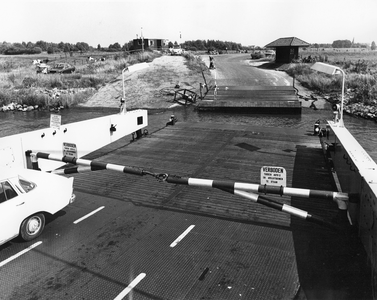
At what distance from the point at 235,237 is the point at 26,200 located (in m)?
3.95

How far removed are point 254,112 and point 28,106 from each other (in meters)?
19.1

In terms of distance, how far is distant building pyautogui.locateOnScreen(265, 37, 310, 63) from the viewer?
42594 mm

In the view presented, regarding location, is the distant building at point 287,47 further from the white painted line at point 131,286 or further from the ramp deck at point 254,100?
the white painted line at point 131,286

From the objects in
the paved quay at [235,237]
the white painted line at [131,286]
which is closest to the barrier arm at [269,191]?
the paved quay at [235,237]

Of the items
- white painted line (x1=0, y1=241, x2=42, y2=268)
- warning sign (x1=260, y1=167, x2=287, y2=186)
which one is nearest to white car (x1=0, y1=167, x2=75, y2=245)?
white painted line (x1=0, y1=241, x2=42, y2=268)

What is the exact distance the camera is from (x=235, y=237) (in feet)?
21.6

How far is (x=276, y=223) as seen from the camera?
7.11 meters

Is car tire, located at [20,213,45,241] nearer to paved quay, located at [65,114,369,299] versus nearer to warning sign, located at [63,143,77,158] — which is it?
warning sign, located at [63,143,77,158]

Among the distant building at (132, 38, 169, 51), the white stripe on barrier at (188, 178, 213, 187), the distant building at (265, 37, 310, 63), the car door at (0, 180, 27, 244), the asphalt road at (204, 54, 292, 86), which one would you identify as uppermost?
the distant building at (132, 38, 169, 51)

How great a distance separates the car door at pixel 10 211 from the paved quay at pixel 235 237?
2.09 meters

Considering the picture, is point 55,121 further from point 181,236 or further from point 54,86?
point 54,86

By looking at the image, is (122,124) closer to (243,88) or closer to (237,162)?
(237,162)

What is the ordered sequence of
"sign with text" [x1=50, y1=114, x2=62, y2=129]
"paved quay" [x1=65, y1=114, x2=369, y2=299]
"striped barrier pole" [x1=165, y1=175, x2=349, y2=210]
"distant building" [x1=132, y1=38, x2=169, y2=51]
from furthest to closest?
"distant building" [x1=132, y1=38, x2=169, y2=51] → "sign with text" [x1=50, y1=114, x2=62, y2=129] → "striped barrier pole" [x1=165, y1=175, x2=349, y2=210] → "paved quay" [x1=65, y1=114, x2=369, y2=299]

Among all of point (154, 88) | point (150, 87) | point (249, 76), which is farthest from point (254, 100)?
point (249, 76)
